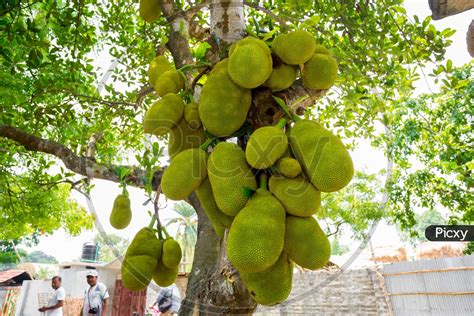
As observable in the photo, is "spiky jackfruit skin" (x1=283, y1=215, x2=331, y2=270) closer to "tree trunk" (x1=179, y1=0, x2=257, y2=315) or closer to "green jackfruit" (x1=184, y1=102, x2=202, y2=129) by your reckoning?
"tree trunk" (x1=179, y1=0, x2=257, y2=315)

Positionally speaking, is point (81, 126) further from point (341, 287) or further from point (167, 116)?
point (341, 287)

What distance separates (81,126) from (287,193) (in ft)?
10.3

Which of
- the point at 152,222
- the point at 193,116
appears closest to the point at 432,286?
the point at 152,222

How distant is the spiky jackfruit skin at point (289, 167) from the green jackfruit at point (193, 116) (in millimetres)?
315

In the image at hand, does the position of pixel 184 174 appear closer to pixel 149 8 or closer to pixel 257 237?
pixel 257 237

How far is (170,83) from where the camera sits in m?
1.08

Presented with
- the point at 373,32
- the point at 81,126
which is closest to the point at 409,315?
the point at 373,32

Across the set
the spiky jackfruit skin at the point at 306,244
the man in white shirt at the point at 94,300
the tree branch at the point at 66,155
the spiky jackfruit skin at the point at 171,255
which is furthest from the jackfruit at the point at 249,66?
the man in white shirt at the point at 94,300

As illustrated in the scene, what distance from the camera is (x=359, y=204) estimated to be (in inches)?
236

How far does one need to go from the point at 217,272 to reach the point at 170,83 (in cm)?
55

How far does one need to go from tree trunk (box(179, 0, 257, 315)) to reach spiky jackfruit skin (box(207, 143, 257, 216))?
0.20 m

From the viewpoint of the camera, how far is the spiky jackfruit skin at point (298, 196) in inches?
29.0

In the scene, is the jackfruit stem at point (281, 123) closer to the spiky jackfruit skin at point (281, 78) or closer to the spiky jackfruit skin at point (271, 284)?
the spiky jackfruit skin at point (281, 78)


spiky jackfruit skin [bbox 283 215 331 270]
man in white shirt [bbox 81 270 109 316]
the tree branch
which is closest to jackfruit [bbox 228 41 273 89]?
spiky jackfruit skin [bbox 283 215 331 270]
